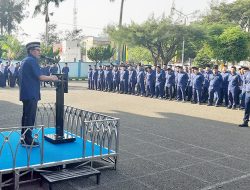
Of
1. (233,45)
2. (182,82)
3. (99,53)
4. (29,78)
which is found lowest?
(182,82)

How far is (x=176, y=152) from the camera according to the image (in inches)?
264

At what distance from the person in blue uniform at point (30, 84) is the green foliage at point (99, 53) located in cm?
2764

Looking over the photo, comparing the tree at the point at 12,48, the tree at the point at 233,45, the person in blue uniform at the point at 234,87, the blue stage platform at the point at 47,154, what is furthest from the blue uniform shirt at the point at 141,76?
the tree at the point at 12,48

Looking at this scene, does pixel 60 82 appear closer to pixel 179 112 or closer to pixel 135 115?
pixel 135 115

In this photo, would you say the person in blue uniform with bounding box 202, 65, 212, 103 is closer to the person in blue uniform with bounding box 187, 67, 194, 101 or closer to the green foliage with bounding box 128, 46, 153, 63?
the person in blue uniform with bounding box 187, 67, 194, 101

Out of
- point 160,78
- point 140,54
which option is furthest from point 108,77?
point 140,54

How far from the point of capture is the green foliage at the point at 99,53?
33156 mm

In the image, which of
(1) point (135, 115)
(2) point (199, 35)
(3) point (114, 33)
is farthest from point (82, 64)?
(1) point (135, 115)

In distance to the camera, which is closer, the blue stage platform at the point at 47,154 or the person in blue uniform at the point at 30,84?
the blue stage platform at the point at 47,154

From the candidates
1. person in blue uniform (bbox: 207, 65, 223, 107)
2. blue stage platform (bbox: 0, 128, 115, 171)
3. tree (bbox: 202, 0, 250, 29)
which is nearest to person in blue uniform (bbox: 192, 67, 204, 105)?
person in blue uniform (bbox: 207, 65, 223, 107)

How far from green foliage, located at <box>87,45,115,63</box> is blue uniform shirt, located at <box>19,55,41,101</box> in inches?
1093

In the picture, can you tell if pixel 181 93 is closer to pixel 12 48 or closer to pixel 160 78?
pixel 160 78

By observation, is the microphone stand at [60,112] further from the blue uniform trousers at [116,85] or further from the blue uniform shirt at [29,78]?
the blue uniform trousers at [116,85]

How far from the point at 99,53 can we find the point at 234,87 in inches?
841
